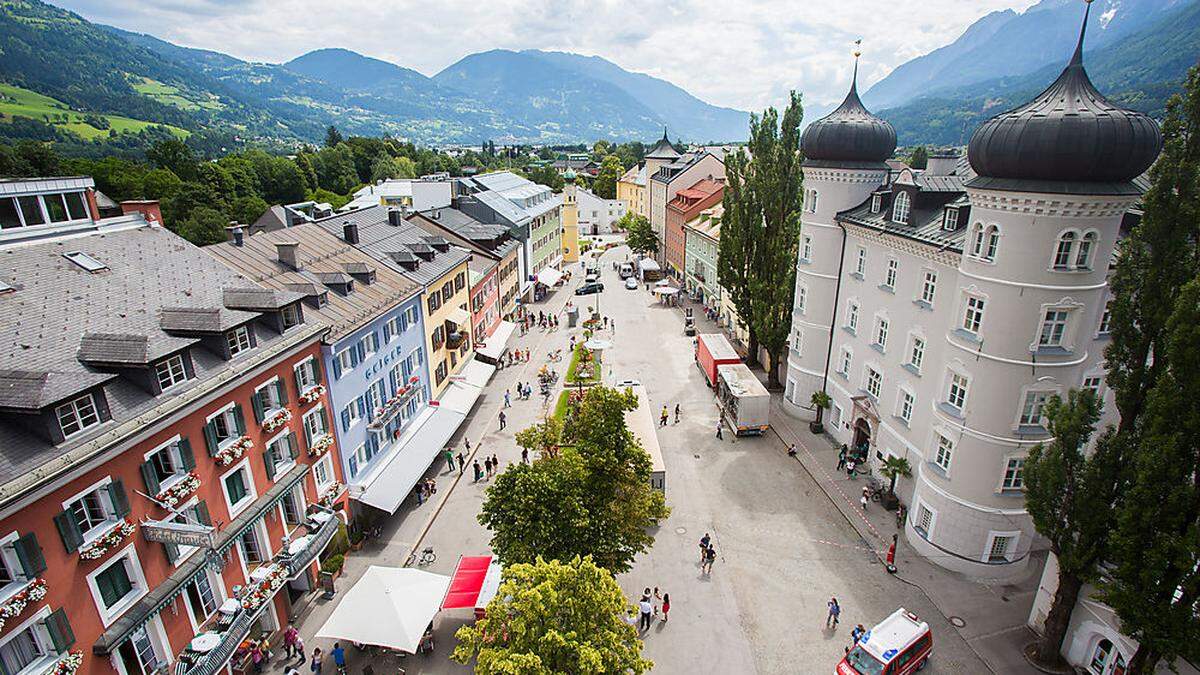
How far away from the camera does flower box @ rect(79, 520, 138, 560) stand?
605 inches

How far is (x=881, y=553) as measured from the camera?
27281 millimetres

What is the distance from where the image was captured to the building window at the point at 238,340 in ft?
68.9

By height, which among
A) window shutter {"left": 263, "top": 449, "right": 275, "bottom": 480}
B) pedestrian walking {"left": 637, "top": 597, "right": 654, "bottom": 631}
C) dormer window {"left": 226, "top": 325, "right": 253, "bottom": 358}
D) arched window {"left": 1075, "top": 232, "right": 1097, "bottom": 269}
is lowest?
pedestrian walking {"left": 637, "top": 597, "right": 654, "bottom": 631}

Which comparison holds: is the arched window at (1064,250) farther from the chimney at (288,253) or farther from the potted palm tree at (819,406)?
the chimney at (288,253)

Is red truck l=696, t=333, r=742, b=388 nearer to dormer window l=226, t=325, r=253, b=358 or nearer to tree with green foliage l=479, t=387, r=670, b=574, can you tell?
tree with green foliage l=479, t=387, r=670, b=574

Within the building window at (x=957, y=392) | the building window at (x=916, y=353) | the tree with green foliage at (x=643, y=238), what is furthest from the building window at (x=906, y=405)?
the tree with green foliage at (x=643, y=238)

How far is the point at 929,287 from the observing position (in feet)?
91.4

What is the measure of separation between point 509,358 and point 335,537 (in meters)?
28.0

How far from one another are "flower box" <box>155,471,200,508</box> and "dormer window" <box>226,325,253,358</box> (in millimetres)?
4362

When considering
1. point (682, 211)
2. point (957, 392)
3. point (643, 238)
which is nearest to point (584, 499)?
point (957, 392)

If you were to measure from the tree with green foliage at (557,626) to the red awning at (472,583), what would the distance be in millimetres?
8419

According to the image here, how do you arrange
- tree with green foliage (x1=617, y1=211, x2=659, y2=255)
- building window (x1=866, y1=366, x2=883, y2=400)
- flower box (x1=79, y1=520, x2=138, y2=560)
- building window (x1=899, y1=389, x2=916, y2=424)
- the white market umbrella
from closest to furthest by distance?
flower box (x1=79, y1=520, x2=138, y2=560) < the white market umbrella < building window (x1=899, y1=389, x2=916, y2=424) < building window (x1=866, y1=366, x2=883, y2=400) < tree with green foliage (x1=617, y1=211, x2=659, y2=255)

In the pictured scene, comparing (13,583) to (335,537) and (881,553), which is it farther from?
(881,553)

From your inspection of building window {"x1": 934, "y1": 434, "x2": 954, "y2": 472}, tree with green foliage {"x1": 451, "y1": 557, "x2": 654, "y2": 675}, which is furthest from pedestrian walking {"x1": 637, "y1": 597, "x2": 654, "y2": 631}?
building window {"x1": 934, "y1": 434, "x2": 954, "y2": 472}
